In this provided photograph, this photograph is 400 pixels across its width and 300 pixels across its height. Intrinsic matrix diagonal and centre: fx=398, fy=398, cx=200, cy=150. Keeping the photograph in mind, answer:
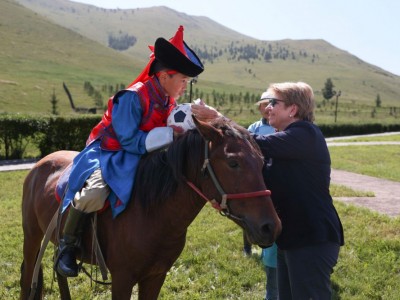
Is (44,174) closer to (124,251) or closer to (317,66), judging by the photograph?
(124,251)

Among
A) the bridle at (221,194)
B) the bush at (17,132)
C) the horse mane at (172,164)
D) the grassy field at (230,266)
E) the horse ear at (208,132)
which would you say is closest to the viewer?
the bridle at (221,194)

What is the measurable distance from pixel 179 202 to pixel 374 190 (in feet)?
32.6

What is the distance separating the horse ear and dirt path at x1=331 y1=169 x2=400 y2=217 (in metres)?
Answer: 7.23

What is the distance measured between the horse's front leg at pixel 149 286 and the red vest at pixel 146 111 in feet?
3.90

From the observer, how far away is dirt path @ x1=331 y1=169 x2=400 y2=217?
923 centimetres

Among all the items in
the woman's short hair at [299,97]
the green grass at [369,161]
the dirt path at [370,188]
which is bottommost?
the green grass at [369,161]

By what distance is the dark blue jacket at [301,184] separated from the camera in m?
2.96

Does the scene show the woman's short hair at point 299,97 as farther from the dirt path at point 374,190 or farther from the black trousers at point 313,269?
the dirt path at point 374,190

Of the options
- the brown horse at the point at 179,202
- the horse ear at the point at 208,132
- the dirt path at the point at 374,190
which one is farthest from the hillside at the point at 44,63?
the horse ear at the point at 208,132

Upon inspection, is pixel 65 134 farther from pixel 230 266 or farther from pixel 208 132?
pixel 208 132

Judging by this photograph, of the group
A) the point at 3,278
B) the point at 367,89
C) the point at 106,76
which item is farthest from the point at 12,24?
the point at 367,89

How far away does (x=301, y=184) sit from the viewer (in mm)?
3012

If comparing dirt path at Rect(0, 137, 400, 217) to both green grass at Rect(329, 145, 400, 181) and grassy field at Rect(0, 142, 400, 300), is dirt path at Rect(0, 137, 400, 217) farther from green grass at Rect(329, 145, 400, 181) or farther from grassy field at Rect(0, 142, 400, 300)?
grassy field at Rect(0, 142, 400, 300)

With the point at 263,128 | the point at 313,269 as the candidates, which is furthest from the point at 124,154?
the point at 263,128
